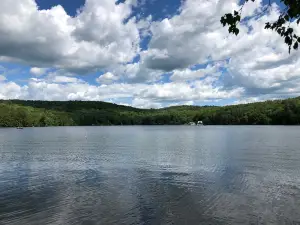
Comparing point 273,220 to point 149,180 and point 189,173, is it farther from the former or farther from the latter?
point 189,173

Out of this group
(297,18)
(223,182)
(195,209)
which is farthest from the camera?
(223,182)

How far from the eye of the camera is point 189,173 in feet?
115

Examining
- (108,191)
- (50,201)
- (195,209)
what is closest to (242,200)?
(195,209)

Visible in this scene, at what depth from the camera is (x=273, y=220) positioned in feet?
60.2

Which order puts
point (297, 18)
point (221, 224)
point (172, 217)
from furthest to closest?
point (172, 217) < point (221, 224) < point (297, 18)

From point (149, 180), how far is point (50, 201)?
10923mm

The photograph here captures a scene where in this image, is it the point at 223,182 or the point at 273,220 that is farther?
the point at 223,182

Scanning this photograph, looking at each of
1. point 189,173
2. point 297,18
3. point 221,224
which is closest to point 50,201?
point 221,224

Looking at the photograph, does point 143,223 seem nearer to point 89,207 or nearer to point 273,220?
point 89,207

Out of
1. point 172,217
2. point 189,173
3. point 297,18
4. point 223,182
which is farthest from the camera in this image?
point 189,173

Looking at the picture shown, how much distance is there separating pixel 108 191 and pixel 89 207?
16.1 ft

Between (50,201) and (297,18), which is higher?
(297,18)

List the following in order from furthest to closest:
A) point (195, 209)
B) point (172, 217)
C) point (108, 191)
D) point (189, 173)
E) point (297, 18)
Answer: point (189, 173), point (108, 191), point (195, 209), point (172, 217), point (297, 18)

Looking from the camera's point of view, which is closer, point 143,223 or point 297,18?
point 297,18
